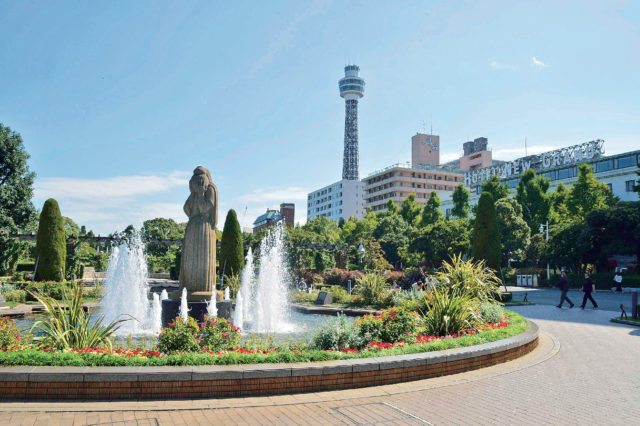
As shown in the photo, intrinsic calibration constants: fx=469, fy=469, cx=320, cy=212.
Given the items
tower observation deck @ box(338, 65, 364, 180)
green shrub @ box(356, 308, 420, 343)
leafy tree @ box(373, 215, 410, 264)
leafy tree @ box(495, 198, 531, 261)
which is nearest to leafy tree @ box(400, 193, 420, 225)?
leafy tree @ box(373, 215, 410, 264)

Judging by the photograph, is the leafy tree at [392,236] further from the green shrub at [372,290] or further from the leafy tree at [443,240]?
the green shrub at [372,290]

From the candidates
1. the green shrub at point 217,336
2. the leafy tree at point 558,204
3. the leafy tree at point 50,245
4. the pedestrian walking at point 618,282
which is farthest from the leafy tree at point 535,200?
the green shrub at point 217,336

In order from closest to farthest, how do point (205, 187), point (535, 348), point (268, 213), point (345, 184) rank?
1. point (535, 348)
2. point (205, 187)
3. point (345, 184)
4. point (268, 213)

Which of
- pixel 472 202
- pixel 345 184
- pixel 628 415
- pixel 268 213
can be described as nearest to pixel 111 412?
pixel 628 415

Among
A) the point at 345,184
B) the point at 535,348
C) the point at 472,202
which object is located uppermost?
the point at 345,184

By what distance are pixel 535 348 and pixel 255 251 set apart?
3348cm

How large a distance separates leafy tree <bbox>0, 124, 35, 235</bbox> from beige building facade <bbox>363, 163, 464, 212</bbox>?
78345mm

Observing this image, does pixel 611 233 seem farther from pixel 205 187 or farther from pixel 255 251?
pixel 205 187

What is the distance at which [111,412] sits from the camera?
5.39 meters

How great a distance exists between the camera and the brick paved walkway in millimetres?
5332

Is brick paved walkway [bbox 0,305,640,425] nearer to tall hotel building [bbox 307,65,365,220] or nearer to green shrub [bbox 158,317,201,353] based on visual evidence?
green shrub [bbox 158,317,201,353]

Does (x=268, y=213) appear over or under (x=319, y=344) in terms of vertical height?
over

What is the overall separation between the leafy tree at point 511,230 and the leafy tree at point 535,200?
555 cm

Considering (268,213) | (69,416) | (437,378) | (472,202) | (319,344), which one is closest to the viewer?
(69,416)
